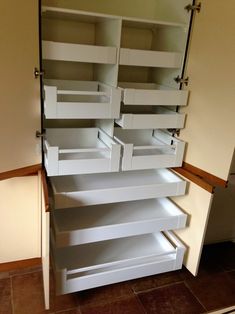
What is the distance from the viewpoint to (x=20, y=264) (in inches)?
72.1

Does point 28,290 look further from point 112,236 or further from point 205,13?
point 205,13

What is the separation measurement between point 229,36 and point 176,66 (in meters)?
0.31

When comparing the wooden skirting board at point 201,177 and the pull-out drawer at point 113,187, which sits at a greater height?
the wooden skirting board at point 201,177

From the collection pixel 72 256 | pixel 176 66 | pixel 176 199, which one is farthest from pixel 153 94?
pixel 72 256

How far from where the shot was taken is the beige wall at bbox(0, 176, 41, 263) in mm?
1649

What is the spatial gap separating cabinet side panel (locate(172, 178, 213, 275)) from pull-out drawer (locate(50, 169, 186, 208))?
8cm

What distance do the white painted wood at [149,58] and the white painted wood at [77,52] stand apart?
0.06 m

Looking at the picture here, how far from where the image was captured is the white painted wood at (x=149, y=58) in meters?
1.41

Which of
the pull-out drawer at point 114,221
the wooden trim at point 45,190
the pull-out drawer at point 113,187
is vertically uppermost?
the wooden trim at point 45,190

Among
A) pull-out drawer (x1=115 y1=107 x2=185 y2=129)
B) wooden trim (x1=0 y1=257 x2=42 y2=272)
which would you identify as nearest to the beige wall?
wooden trim (x1=0 y1=257 x2=42 y2=272)

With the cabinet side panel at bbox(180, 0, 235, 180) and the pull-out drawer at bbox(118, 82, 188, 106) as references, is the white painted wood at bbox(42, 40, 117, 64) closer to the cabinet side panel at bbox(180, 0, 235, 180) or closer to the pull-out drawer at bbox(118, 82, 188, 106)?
the pull-out drawer at bbox(118, 82, 188, 106)

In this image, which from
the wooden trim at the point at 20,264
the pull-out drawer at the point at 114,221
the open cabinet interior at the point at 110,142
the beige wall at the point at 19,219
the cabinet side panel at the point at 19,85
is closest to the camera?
the cabinet side panel at the point at 19,85

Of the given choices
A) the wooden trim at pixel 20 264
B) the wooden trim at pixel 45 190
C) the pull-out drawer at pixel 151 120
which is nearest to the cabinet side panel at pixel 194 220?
the pull-out drawer at pixel 151 120

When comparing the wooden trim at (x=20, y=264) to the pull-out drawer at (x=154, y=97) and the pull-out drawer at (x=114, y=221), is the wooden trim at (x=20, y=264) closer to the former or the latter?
the pull-out drawer at (x=114, y=221)
